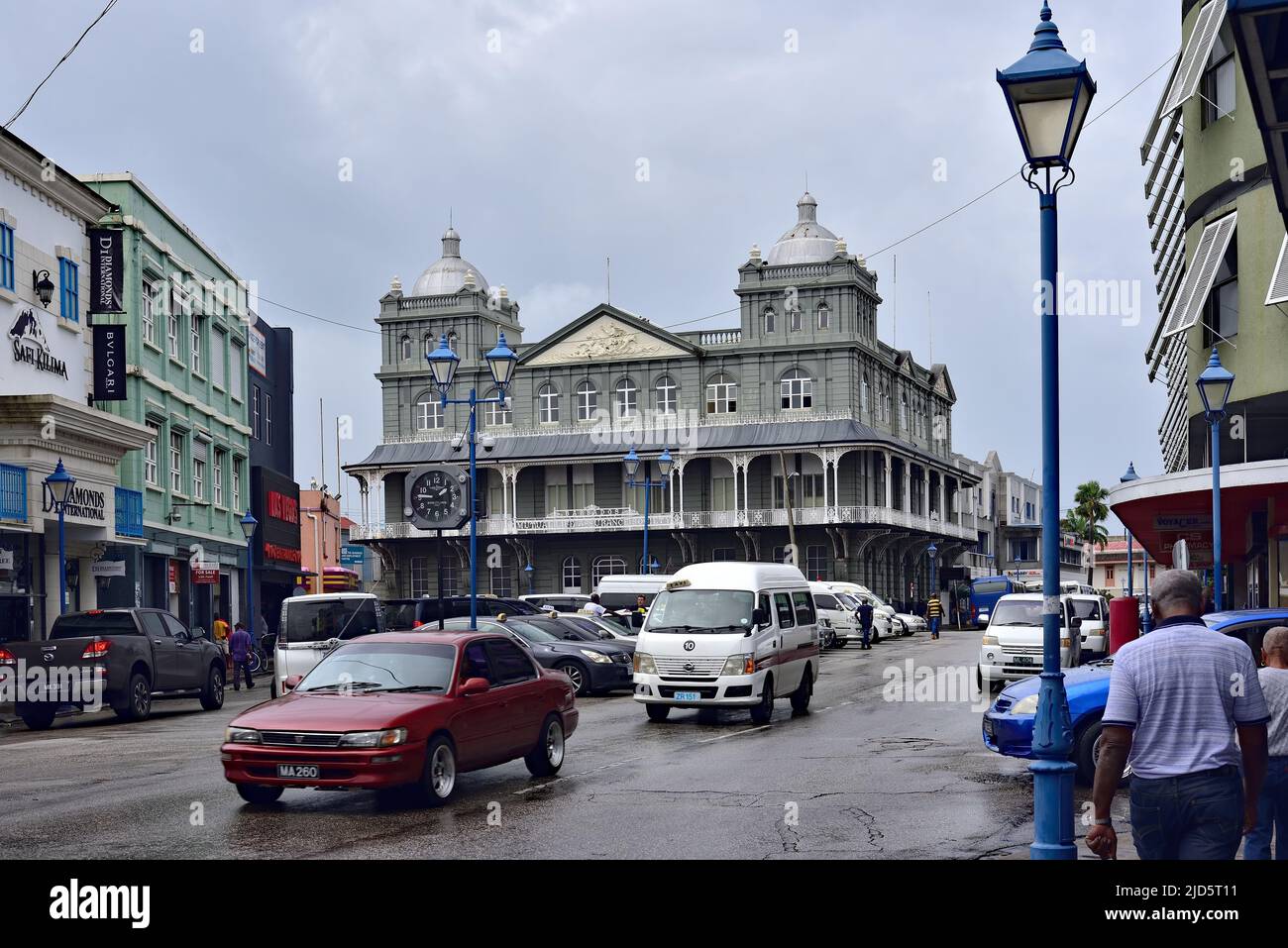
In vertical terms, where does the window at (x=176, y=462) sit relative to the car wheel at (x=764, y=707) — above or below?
above

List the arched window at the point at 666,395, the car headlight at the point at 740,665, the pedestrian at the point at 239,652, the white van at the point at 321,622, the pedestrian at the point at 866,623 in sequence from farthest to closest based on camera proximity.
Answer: the arched window at the point at 666,395 < the pedestrian at the point at 866,623 < the pedestrian at the point at 239,652 < the white van at the point at 321,622 < the car headlight at the point at 740,665

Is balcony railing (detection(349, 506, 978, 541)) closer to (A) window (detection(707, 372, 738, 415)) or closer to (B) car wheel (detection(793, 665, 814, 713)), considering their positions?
(A) window (detection(707, 372, 738, 415))

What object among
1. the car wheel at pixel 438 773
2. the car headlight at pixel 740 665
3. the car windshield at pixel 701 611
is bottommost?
the car wheel at pixel 438 773

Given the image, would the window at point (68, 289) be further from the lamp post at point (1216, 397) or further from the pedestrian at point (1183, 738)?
the pedestrian at point (1183, 738)

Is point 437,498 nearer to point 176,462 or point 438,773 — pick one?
point 438,773

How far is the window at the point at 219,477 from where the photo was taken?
4406cm

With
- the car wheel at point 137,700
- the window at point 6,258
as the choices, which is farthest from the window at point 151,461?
the car wheel at point 137,700

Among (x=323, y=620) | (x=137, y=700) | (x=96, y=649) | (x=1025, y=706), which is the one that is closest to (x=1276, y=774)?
(x=1025, y=706)

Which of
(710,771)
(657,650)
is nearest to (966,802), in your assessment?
(710,771)

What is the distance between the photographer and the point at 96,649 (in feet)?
74.4

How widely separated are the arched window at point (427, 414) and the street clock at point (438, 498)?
175ft

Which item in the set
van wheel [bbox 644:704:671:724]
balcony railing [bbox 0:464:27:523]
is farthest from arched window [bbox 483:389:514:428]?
van wheel [bbox 644:704:671:724]

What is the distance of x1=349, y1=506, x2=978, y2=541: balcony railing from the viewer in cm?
7219
